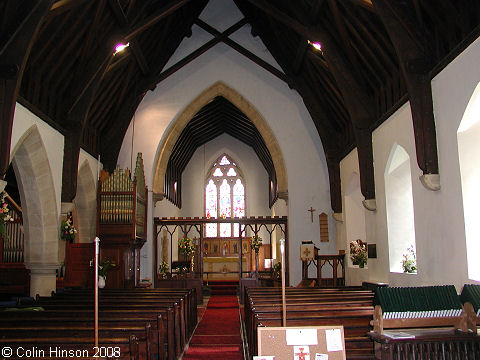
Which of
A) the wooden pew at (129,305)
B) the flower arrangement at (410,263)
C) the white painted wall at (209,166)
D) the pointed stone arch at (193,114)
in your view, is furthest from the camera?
the white painted wall at (209,166)

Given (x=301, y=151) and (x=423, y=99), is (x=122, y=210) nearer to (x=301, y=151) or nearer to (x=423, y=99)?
(x=301, y=151)

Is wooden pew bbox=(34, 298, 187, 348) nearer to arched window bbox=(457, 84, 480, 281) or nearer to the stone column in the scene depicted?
the stone column

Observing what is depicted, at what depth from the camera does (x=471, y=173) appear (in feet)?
19.0

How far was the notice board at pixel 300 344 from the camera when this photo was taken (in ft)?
10.1

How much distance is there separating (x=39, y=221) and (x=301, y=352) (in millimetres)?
7216

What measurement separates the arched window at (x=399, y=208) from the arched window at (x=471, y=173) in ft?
7.41

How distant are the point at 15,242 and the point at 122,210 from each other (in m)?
2.65

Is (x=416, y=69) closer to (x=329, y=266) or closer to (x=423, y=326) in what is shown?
(x=423, y=326)

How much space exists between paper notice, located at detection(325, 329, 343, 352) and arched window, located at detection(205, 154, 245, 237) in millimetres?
17927


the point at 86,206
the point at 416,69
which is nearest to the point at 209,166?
the point at 86,206

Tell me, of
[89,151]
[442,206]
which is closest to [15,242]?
[89,151]

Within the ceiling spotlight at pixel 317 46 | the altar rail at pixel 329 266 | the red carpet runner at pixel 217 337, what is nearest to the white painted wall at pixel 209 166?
the altar rail at pixel 329 266

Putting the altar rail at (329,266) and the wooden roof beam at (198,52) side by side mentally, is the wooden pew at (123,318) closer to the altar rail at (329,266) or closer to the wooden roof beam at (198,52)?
the altar rail at (329,266)

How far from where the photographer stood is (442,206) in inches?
249
